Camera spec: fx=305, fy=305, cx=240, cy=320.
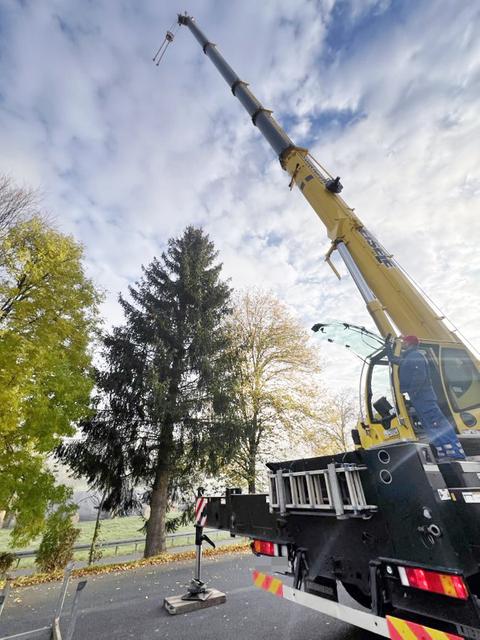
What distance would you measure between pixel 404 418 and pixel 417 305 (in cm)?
185

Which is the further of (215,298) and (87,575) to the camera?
(215,298)

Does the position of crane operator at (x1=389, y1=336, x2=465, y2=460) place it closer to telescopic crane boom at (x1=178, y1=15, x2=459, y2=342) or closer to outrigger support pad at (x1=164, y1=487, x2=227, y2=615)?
telescopic crane boom at (x1=178, y1=15, x2=459, y2=342)

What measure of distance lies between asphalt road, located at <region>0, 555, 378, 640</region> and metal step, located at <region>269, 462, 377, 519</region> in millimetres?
999

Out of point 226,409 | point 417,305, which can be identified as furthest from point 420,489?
point 226,409

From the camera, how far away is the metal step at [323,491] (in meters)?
2.49

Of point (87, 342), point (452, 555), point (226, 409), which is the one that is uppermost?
point (87, 342)

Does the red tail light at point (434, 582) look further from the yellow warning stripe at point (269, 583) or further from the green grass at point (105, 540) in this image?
the green grass at point (105, 540)

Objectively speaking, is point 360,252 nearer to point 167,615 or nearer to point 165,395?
point 167,615

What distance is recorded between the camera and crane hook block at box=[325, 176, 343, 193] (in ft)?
20.0

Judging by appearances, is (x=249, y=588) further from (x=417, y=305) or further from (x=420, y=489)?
(x=417, y=305)

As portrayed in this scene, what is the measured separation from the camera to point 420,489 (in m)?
2.18

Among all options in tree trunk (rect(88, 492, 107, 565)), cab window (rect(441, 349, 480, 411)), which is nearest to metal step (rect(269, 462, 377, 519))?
cab window (rect(441, 349, 480, 411))

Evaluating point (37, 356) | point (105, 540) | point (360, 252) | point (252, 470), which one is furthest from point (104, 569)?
point (105, 540)

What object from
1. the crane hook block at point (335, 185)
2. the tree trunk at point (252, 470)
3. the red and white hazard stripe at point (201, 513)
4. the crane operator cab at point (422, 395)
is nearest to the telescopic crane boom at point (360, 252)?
the crane hook block at point (335, 185)
